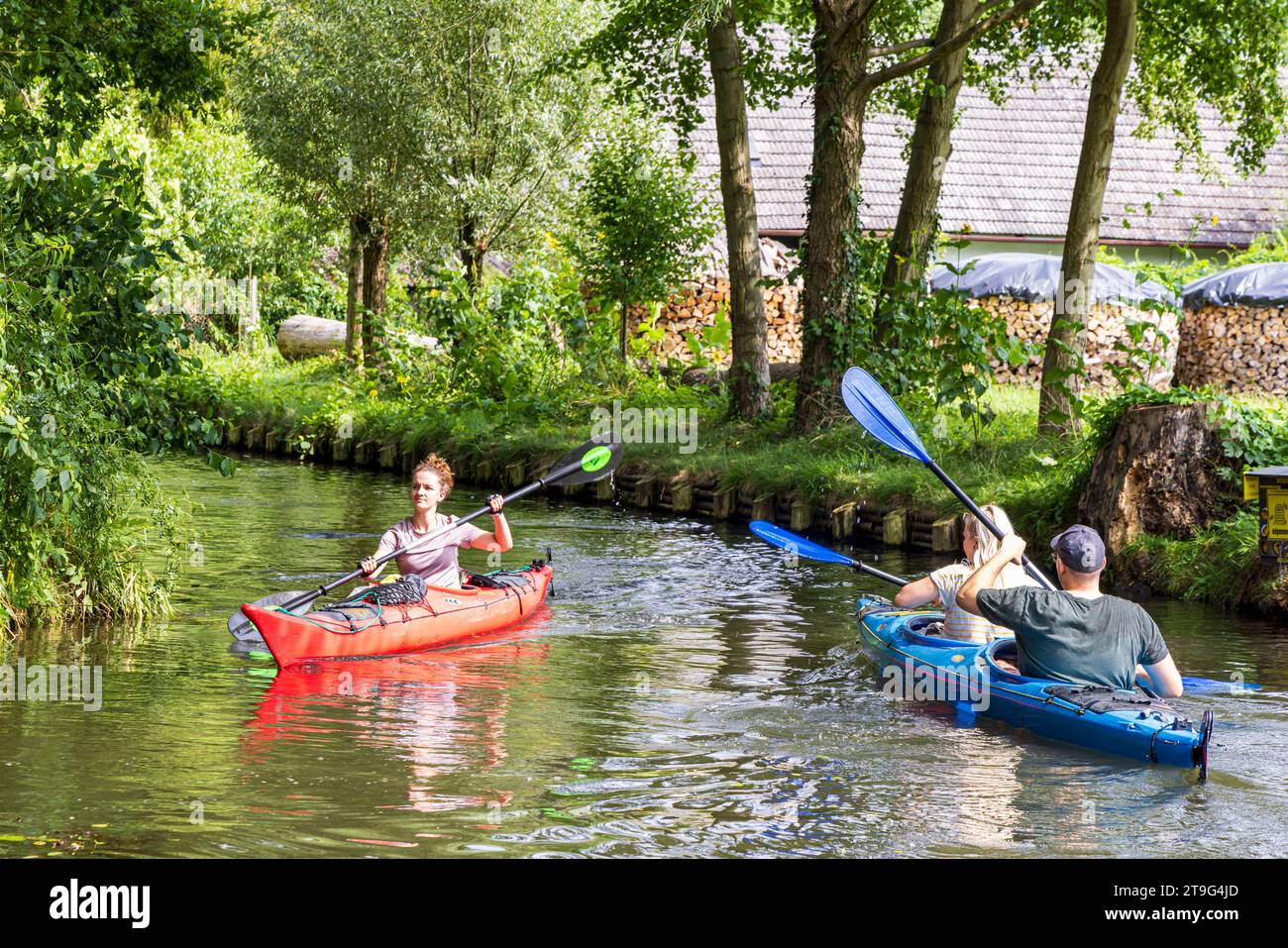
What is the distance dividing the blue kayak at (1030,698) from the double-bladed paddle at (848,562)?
0.51 meters

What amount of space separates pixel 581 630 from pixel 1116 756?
4.31 metres

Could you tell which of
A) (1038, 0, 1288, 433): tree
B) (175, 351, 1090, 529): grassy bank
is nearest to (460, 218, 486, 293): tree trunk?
(175, 351, 1090, 529): grassy bank

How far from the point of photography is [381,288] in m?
26.1

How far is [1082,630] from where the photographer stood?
708 centimetres

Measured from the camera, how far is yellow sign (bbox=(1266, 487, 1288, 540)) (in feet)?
33.1

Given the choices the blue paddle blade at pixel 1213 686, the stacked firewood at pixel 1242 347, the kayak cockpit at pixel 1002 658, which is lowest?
the blue paddle blade at pixel 1213 686

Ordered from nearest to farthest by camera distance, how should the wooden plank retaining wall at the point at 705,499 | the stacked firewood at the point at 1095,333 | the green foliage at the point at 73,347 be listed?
the green foliage at the point at 73,347 → the wooden plank retaining wall at the point at 705,499 → the stacked firewood at the point at 1095,333

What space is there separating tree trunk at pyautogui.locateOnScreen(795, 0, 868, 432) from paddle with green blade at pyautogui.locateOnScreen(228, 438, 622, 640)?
4909 mm

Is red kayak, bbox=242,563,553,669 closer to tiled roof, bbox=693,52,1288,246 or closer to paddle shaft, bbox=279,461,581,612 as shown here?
paddle shaft, bbox=279,461,581,612

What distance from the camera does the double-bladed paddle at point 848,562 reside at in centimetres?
862

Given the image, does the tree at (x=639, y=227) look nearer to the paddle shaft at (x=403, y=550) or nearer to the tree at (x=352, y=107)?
the tree at (x=352, y=107)

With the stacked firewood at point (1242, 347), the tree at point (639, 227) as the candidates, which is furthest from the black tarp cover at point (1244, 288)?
the tree at point (639, 227)

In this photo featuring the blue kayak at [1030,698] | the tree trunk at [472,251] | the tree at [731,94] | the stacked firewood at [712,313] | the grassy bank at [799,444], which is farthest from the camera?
the stacked firewood at [712,313]
